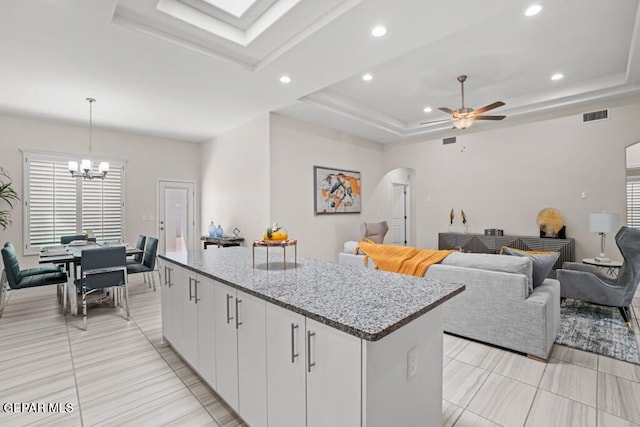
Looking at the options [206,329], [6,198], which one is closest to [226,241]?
[206,329]

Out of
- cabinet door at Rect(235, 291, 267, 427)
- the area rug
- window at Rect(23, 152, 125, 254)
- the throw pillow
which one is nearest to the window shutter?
window at Rect(23, 152, 125, 254)

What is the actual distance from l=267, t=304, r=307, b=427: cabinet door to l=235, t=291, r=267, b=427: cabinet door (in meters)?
0.06

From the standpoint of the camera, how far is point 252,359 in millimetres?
1668

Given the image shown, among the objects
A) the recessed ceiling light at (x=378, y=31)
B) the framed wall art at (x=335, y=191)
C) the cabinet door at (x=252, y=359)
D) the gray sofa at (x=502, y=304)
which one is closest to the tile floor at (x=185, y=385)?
the gray sofa at (x=502, y=304)

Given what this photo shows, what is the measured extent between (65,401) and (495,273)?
362 cm

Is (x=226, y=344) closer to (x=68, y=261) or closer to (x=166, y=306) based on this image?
(x=166, y=306)

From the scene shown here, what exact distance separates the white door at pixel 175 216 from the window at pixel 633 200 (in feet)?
27.0

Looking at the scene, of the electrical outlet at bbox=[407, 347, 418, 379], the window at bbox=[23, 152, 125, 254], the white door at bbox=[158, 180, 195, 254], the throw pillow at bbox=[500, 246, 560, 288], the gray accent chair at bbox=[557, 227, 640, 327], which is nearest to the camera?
the electrical outlet at bbox=[407, 347, 418, 379]

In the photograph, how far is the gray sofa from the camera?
257 centimetres

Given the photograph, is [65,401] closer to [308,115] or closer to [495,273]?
[495,273]

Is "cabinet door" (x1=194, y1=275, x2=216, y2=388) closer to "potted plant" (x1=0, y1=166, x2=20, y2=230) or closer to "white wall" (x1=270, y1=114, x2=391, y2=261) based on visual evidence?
"white wall" (x1=270, y1=114, x2=391, y2=261)

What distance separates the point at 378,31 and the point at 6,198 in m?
6.31

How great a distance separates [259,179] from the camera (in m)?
5.29

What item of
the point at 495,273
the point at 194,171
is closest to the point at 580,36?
the point at 495,273
